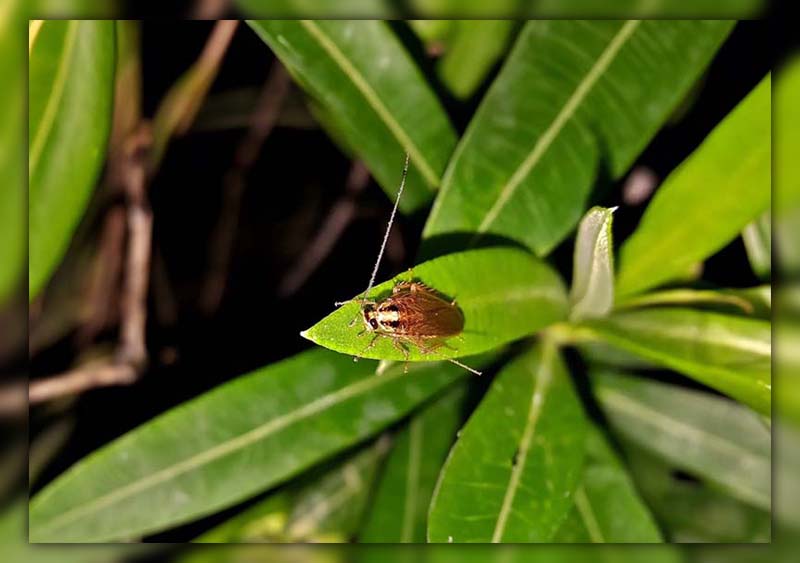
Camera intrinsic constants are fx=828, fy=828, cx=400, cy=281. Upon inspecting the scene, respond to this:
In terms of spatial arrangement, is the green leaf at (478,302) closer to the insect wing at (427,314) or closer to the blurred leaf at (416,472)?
the insect wing at (427,314)

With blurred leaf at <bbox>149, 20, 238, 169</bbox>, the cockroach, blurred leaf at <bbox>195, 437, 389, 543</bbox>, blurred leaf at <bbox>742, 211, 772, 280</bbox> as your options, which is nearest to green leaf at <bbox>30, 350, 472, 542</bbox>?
the cockroach

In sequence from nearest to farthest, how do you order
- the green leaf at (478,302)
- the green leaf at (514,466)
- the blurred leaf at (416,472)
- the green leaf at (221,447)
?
the green leaf at (478,302), the green leaf at (514,466), the green leaf at (221,447), the blurred leaf at (416,472)

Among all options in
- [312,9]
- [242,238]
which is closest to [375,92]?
[312,9]

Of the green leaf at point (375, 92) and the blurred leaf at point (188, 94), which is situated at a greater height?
the blurred leaf at point (188, 94)

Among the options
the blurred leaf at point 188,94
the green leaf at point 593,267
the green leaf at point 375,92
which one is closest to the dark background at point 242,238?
the blurred leaf at point 188,94

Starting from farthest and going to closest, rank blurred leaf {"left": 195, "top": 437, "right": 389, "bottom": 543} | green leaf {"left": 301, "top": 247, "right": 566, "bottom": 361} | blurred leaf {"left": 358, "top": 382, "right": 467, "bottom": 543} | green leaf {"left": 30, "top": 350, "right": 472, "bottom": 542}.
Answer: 1. blurred leaf {"left": 195, "top": 437, "right": 389, "bottom": 543}
2. blurred leaf {"left": 358, "top": 382, "right": 467, "bottom": 543}
3. green leaf {"left": 30, "top": 350, "right": 472, "bottom": 542}
4. green leaf {"left": 301, "top": 247, "right": 566, "bottom": 361}

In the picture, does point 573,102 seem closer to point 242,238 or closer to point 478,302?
point 478,302

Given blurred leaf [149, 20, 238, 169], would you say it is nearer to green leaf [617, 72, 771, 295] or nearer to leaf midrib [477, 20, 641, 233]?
leaf midrib [477, 20, 641, 233]
